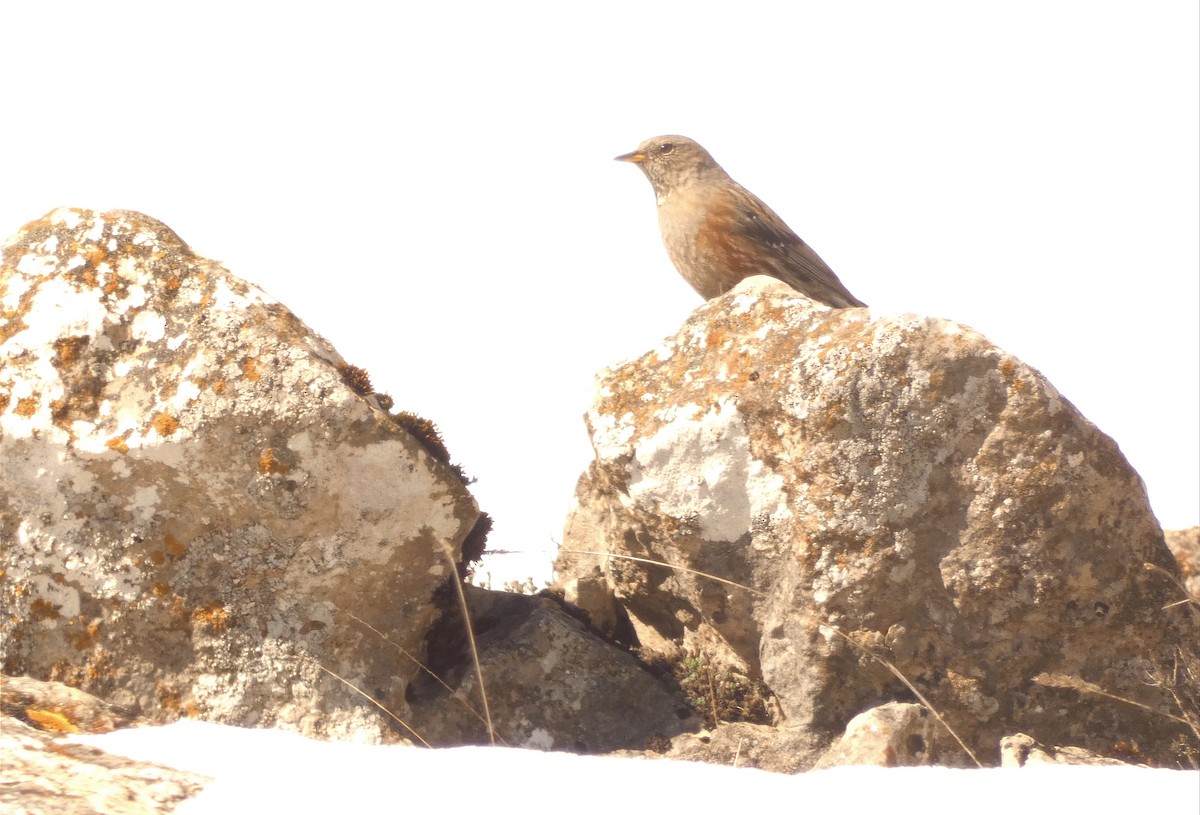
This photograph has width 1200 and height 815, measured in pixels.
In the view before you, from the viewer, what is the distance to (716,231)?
880 centimetres

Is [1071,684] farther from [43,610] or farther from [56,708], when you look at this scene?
[43,610]

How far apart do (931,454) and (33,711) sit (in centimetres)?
423

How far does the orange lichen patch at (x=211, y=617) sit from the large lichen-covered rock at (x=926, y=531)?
87.2 inches

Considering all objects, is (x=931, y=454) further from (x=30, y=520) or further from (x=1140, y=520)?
(x=30, y=520)

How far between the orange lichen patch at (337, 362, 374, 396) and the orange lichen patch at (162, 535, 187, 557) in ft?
3.75

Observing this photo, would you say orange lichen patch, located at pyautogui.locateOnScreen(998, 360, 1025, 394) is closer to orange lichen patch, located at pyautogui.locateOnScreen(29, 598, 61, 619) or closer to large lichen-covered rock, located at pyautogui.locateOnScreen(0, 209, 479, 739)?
large lichen-covered rock, located at pyautogui.locateOnScreen(0, 209, 479, 739)

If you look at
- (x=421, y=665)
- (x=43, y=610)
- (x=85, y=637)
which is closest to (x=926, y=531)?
(x=421, y=665)

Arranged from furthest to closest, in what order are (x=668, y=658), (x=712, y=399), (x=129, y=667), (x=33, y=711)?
(x=668, y=658) < (x=712, y=399) < (x=129, y=667) < (x=33, y=711)

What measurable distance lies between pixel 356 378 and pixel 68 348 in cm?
142

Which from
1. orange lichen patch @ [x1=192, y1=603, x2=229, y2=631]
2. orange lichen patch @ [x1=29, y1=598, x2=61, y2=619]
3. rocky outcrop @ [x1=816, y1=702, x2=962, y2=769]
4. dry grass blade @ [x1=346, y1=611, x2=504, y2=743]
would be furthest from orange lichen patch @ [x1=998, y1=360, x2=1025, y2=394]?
orange lichen patch @ [x1=29, y1=598, x2=61, y2=619]

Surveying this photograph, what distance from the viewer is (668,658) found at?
23.1ft

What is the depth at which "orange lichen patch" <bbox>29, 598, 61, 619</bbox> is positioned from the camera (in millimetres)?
5812

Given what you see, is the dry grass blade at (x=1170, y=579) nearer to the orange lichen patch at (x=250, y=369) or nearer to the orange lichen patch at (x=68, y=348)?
the orange lichen patch at (x=250, y=369)

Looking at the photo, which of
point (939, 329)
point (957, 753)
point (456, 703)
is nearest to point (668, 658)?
point (456, 703)
